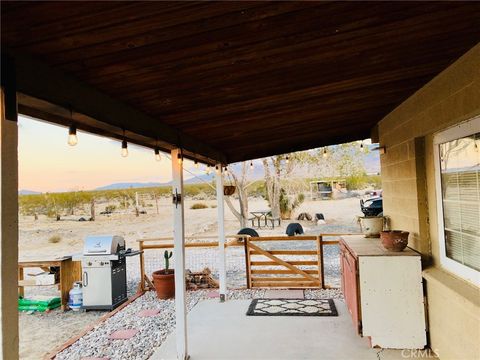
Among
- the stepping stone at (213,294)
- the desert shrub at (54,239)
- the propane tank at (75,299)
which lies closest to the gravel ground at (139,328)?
the stepping stone at (213,294)

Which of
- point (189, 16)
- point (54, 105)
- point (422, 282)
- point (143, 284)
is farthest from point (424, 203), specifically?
point (143, 284)

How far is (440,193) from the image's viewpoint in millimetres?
3230

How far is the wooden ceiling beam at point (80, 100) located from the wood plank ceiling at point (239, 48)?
62 millimetres

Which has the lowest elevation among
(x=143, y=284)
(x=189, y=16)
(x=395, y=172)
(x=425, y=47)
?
(x=143, y=284)

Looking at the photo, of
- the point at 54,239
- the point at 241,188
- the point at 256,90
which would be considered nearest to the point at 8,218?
the point at 256,90

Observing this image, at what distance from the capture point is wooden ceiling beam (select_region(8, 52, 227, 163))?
1.65 m

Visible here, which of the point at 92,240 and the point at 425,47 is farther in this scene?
the point at 92,240

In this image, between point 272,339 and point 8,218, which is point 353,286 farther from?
point 8,218

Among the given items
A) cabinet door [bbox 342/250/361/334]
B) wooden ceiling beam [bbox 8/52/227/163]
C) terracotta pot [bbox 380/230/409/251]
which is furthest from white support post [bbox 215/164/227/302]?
terracotta pot [bbox 380/230/409/251]

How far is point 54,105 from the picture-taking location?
6.00ft

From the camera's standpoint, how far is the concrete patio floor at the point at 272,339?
3.54 metres

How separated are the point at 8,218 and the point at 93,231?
1696cm

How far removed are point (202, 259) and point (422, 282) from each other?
503cm

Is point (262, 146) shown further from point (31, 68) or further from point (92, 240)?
point (31, 68)
